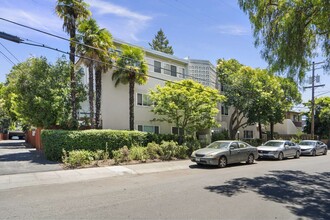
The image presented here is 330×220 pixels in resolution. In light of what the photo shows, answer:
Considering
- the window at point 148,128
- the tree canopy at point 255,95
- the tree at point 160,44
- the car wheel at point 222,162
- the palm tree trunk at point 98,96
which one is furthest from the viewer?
the tree at point 160,44

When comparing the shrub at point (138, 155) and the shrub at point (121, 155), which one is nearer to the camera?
the shrub at point (121, 155)

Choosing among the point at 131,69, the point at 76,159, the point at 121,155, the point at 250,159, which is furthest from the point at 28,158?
the point at 250,159

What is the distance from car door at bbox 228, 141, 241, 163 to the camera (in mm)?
16625

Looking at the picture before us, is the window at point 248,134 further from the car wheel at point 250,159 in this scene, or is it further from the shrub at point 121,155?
the shrub at point 121,155

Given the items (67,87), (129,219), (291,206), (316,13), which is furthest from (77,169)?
(316,13)

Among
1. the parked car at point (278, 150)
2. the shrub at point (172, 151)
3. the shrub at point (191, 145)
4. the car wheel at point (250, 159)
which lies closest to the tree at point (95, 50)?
the shrub at point (172, 151)

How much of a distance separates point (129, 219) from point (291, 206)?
4.27 meters

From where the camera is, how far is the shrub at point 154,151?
59.9ft

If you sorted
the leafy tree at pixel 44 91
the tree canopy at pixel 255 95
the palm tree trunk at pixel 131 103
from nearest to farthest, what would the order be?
1. the leafy tree at pixel 44 91
2. the palm tree trunk at pixel 131 103
3. the tree canopy at pixel 255 95

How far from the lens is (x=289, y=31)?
406 inches

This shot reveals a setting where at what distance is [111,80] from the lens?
22.8 m

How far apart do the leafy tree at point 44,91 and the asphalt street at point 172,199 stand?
8329 millimetres

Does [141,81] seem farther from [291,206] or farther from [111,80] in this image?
[291,206]

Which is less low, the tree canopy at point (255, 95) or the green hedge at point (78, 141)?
the tree canopy at point (255, 95)
